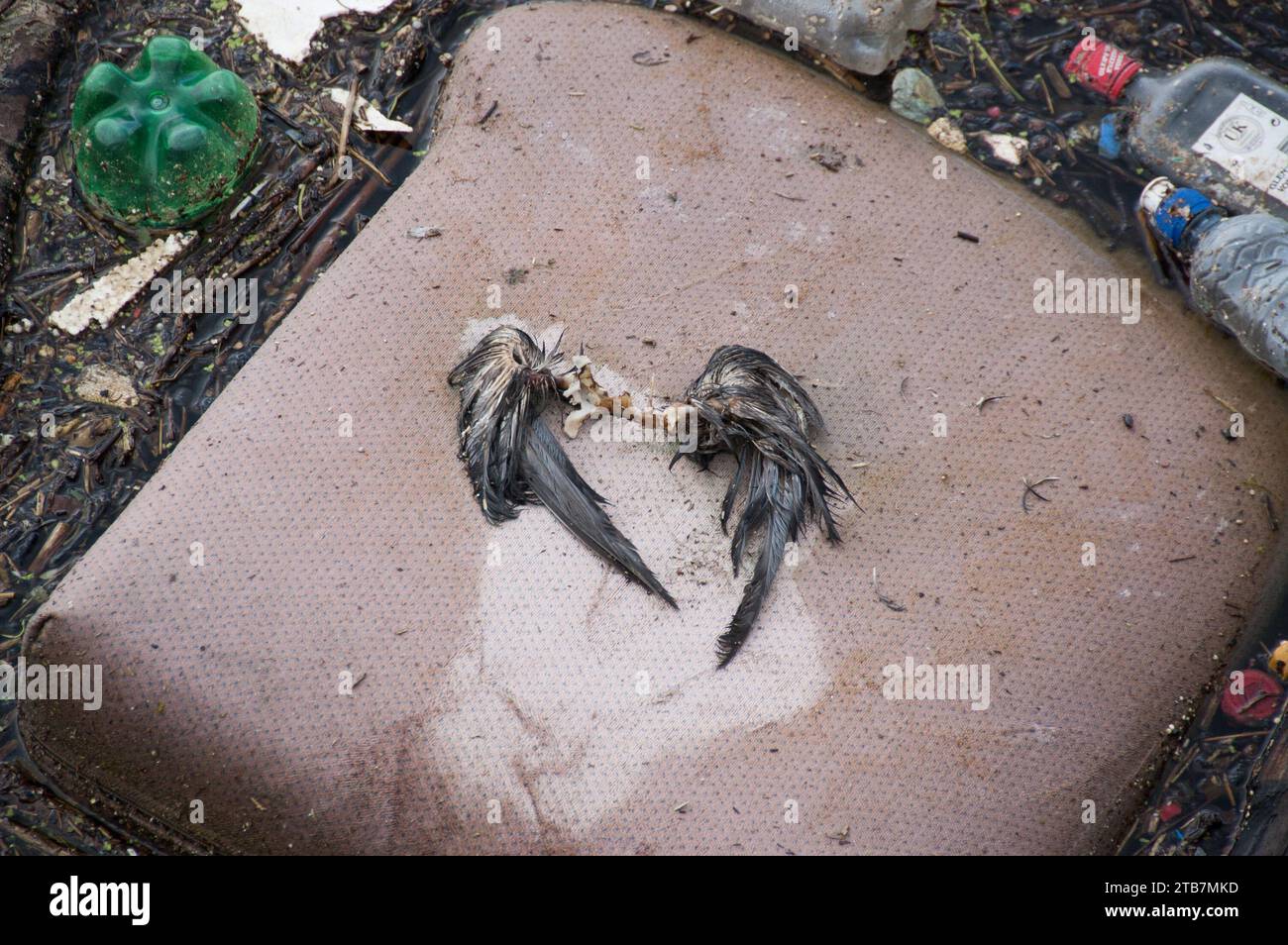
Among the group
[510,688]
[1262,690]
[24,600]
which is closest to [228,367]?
[24,600]

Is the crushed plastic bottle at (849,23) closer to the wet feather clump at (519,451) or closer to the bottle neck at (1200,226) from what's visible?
the bottle neck at (1200,226)

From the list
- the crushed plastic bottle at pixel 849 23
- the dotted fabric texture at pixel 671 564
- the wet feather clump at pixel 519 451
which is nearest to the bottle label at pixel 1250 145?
the dotted fabric texture at pixel 671 564

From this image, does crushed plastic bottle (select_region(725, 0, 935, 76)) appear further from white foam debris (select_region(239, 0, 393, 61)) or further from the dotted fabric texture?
white foam debris (select_region(239, 0, 393, 61))

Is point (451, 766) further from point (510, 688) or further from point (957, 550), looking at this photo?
point (957, 550)

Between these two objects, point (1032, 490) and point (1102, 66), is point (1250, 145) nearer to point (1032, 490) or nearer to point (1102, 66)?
point (1102, 66)

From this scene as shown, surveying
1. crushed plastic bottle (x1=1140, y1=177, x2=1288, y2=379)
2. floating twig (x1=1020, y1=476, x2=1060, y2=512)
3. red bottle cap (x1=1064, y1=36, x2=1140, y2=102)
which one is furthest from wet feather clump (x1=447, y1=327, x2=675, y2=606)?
red bottle cap (x1=1064, y1=36, x2=1140, y2=102)

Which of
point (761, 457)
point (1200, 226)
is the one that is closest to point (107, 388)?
point (761, 457)
